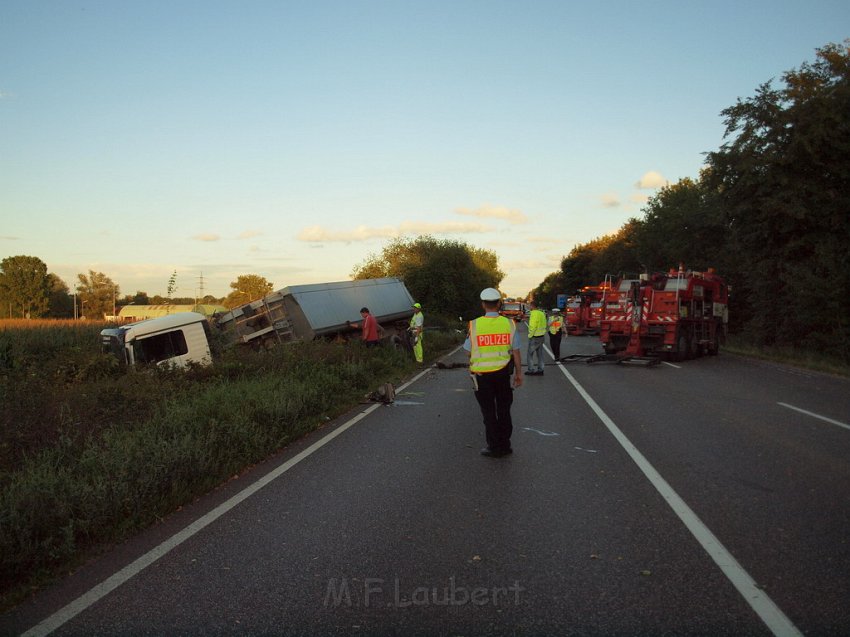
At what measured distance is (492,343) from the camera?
7.46 m

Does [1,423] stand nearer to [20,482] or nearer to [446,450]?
[20,482]

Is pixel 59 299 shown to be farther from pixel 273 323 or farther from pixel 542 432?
pixel 542 432

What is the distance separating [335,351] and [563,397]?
5658 mm

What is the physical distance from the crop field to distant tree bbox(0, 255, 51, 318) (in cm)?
8988

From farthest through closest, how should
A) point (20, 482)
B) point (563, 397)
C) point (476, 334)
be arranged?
point (563, 397) → point (476, 334) → point (20, 482)

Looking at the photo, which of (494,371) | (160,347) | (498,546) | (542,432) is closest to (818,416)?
(542,432)

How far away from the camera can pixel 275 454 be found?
784cm

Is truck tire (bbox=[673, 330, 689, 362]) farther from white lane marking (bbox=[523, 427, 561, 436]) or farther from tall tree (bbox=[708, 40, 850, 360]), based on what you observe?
white lane marking (bbox=[523, 427, 561, 436])

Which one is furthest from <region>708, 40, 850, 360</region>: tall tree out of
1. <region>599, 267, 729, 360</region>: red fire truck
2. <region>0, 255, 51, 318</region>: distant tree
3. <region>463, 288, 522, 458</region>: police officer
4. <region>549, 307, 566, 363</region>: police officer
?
<region>0, 255, 51, 318</region>: distant tree

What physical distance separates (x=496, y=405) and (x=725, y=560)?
351 cm

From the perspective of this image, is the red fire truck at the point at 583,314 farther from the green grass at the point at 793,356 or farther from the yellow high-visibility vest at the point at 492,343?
the yellow high-visibility vest at the point at 492,343

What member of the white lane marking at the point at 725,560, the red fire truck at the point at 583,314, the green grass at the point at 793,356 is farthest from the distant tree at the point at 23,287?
the white lane marking at the point at 725,560

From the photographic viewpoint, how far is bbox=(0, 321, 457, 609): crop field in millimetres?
4629

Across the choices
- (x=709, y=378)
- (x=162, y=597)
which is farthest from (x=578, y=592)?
(x=709, y=378)
